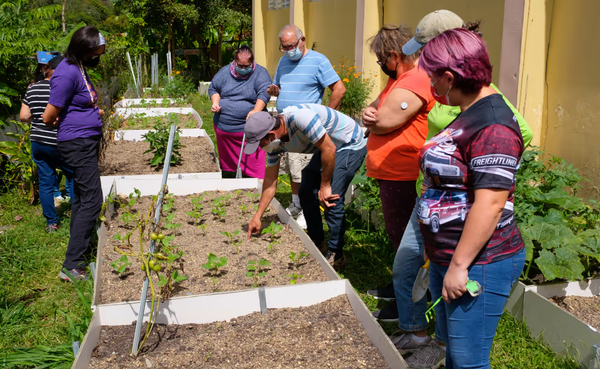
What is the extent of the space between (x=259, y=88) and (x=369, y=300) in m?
3.12

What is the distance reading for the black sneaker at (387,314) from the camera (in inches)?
134

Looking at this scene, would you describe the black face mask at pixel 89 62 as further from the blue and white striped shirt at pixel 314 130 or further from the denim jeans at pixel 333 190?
the denim jeans at pixel 333 190

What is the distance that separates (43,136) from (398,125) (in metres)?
3.35

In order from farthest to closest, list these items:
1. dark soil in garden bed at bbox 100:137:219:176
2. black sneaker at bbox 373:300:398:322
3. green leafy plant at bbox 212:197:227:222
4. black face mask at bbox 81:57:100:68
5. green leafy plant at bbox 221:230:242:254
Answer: dark soil in garden bed at bbox 100:137:219:176, green leafy plant at bbox 212:197:227:222, green leafy plant at bbox 221:230:242:254, black face mask at bbox 81:57:100:68, black sneaker at bbox 373:300:398:322

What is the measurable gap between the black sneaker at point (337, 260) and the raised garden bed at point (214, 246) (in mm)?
257

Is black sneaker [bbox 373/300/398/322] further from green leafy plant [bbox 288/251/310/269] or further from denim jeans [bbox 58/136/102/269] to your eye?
denim jeans [bbox 58/136/102/269]

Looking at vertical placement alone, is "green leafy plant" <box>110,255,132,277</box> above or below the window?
below

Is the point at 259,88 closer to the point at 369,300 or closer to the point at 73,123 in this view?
the point at 73,123

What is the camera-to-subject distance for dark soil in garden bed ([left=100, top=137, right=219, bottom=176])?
670 cm

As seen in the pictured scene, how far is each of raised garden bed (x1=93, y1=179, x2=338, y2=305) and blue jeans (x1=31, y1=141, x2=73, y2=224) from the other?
2.21 ft

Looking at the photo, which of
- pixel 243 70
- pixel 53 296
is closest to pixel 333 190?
pixel 53 296

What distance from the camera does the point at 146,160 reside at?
23.4 feet

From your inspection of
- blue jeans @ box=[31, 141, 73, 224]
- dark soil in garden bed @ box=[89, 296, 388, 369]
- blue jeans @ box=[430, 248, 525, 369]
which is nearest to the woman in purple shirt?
blue jeans @ box=[31, 141, 73, 224]

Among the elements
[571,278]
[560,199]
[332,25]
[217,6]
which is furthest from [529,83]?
[217,6]
